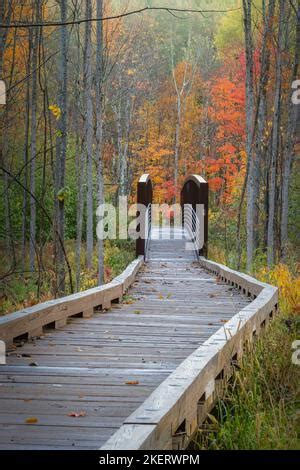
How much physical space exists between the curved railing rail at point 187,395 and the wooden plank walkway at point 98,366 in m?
0.35

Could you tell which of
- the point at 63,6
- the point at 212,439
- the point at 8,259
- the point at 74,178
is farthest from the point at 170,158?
the point at 212,439

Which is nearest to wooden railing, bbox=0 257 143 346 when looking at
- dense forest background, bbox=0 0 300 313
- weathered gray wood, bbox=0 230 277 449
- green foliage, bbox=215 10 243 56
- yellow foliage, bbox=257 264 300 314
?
weathered gray wood, bbox=0 230 277 449

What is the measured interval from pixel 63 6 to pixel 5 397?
8.56 m

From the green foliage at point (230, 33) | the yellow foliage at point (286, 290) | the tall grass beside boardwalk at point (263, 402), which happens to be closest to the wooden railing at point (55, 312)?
the tall grass beside boardwalk at point (263, 402)

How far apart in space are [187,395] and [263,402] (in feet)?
4.93

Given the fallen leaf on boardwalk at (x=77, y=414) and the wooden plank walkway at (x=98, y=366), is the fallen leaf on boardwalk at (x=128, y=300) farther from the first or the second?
the fallen leaf on boardwalk at (x=77, y=414)

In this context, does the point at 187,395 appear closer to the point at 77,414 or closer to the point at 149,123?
the point at 77,414

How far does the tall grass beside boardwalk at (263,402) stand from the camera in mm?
3875

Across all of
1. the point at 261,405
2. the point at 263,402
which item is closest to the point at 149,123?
the point at 263,402

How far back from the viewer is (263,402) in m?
4.84

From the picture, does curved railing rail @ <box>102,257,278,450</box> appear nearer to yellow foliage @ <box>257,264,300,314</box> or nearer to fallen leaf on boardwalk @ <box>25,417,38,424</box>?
fallen leaf on boardwalk @ <box>25,417,38,424</box>

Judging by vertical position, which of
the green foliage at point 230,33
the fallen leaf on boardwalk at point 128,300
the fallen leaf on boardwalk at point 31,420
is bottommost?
the fallen leaf on boardwalk at point 128,300

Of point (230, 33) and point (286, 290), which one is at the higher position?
point (230, 33)
